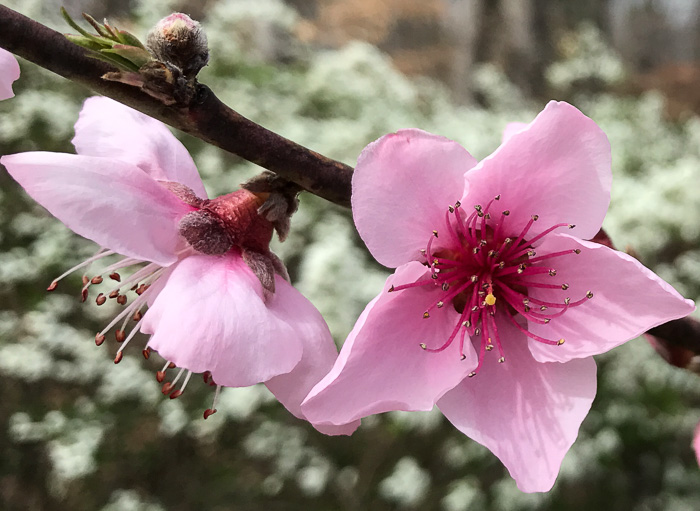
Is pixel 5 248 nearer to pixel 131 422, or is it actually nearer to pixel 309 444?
pixel 131 422

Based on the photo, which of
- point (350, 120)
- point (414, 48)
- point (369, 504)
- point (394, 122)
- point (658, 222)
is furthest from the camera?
point (414, 48)

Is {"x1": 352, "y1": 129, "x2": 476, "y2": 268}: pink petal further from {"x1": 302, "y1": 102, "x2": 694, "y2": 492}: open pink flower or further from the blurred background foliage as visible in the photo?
the blurred background foliage

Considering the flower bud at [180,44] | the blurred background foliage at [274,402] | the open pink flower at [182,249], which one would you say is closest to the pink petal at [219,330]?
the open pink flower at [182,249]

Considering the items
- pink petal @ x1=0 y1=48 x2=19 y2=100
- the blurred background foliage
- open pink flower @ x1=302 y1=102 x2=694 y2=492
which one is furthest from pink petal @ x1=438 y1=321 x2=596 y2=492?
the blurred background foliage

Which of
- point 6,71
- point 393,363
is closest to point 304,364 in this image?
point 393,363

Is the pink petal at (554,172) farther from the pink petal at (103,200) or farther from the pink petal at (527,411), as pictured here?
the pink petal at (103,200)

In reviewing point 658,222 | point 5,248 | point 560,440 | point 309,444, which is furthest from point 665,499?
point 5,248
